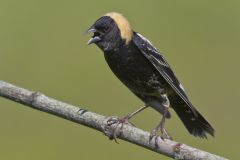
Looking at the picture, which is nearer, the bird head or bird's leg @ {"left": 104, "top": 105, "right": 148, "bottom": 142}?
bird's leg @ {"left": 104, "top": 105, "right": 148, "bottom": 142}

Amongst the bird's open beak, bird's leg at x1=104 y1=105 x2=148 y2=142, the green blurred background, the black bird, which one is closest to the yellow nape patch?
the black bird

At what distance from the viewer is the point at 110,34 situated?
15.7 feet

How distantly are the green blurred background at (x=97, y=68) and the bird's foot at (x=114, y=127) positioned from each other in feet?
7.78

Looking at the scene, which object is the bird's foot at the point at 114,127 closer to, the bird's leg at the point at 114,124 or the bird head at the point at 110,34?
the bird's leg at the point at 114,124

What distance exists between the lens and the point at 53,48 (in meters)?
9.09

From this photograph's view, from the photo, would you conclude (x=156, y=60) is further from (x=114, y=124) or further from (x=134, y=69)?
(x=114, y=124)

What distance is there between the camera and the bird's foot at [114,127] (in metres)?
4.36

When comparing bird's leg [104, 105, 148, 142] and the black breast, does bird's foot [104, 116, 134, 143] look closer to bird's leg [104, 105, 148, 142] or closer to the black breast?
bird's leg [104, 105, 148, 142]

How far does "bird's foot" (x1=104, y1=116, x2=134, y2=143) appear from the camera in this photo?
14.3ft

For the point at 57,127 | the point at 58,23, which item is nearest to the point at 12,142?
the point at 57,127

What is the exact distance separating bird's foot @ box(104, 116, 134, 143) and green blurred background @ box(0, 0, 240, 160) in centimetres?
237

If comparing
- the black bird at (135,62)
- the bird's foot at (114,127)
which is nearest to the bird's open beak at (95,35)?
the black bird at (135,62)

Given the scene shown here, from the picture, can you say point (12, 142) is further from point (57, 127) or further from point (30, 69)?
point (30, 69)

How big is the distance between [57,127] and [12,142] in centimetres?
33
